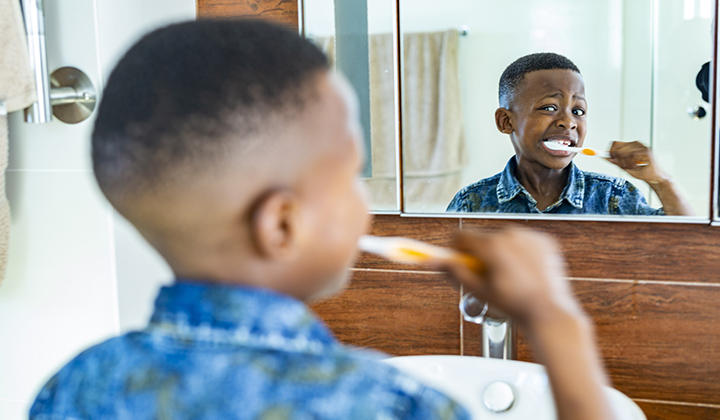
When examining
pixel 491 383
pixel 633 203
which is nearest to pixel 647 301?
pixel 633 203

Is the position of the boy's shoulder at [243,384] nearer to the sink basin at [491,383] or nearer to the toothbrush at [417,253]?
the toothbrush at [417,253]

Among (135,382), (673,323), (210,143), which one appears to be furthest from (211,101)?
(673,323)

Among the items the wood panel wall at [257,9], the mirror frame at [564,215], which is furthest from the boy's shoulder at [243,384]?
the wood panel wall at [257,9]

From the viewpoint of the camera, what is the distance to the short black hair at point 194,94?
41 cm

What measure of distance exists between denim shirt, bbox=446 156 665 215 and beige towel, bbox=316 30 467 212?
1.5 inches

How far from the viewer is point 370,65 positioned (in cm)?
109

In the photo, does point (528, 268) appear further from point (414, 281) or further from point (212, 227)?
point (414, 281)

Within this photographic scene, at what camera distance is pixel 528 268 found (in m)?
0.47

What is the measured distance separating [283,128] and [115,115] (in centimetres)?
11

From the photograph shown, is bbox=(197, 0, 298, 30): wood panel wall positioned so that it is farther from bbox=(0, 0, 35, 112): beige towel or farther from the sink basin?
the sink basin

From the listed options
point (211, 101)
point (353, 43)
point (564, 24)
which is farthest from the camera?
point (353, 43)

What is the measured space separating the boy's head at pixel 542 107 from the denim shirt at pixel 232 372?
68 cm

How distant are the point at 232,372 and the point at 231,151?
13 cm

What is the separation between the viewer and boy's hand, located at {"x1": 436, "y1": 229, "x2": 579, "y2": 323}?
0.46 meters
